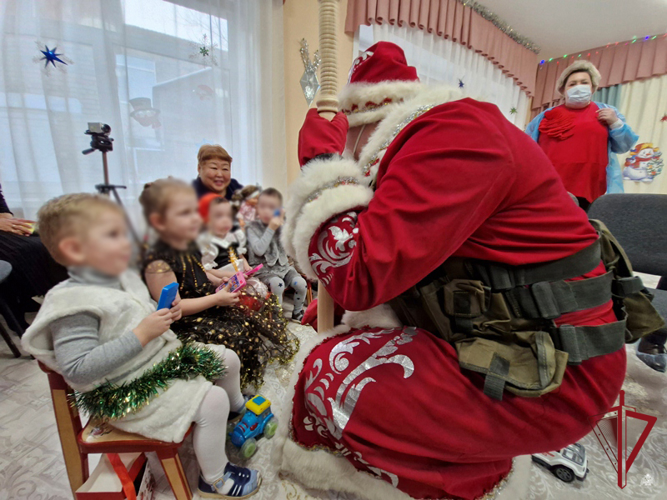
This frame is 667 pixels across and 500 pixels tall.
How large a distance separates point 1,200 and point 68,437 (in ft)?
1.61

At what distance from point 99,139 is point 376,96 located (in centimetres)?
50

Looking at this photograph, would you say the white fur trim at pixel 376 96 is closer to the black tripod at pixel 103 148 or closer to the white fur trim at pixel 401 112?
the white fur trim at pixel 401 112

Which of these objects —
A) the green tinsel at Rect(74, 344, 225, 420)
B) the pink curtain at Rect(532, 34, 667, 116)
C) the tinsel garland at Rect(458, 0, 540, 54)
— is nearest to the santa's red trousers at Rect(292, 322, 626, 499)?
the green tinsel at Rect(74, 344, 225, 420)

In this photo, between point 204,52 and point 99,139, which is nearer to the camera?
point 99,139

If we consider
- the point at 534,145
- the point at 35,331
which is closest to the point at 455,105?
the point at 534,145

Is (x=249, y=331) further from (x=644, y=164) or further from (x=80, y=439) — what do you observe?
(x=644, y=164)

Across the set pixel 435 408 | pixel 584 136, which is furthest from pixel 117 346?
pixel 584 136

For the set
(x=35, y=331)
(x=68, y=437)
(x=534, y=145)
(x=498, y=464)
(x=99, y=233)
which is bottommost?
(x=498, y=464)

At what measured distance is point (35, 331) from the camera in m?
0.30

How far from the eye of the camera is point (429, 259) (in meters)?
0.45

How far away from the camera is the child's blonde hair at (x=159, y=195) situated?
0.15 meters

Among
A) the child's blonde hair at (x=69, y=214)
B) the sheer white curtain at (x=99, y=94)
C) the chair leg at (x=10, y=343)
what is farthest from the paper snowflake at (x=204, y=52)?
the chair leg at (x=10, y=343)

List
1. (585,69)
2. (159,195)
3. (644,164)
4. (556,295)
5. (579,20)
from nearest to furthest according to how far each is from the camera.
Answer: (159,195)
(556,295)
(585,69)
(579,20)
(644,164)

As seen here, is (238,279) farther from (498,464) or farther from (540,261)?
(498,464)
